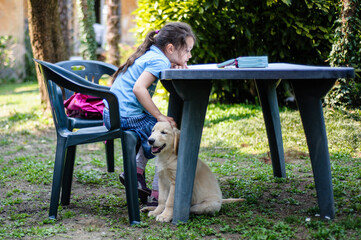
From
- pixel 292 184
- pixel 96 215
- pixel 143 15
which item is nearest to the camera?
pixel 96 215

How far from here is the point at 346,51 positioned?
6914 millimetres

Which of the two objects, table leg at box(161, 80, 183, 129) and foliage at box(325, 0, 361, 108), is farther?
foliage at box(325, 0, 361, 108)

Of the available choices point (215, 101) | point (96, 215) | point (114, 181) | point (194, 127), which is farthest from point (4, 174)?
point (215, 101)

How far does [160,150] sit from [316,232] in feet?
3.87

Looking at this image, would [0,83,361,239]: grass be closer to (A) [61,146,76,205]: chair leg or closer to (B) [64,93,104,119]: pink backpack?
(A) [61,146,76,205]: chair leg

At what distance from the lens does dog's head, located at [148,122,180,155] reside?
322 cm

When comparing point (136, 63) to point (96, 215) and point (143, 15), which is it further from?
point (143, 15)

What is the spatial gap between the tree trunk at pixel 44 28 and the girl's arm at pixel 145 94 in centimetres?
455

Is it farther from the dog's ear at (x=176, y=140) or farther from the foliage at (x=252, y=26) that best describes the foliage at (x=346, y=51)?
the dog's ear at (x=176, y=140)

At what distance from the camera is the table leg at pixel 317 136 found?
3008mm

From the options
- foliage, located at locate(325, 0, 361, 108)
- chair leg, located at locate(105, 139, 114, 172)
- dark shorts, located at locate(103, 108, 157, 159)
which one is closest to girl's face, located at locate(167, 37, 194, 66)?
dark shorts, located at locate(103, 108, 157, 159)

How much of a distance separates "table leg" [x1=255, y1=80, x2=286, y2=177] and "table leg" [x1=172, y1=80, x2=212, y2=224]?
1314 mm

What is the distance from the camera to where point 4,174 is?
4.94 metres

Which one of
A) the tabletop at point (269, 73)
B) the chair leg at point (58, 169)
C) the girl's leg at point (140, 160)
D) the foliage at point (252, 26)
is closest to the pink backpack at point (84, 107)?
the girl's leg at point (140, 160)
